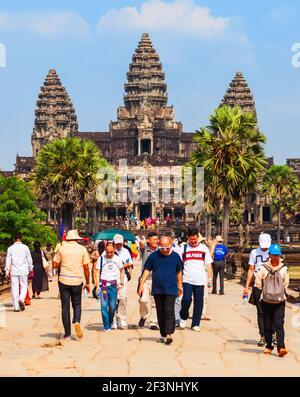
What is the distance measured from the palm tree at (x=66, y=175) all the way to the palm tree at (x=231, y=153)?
339 inches

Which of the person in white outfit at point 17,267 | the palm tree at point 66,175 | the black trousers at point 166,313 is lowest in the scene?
the black trousers at point 166,313

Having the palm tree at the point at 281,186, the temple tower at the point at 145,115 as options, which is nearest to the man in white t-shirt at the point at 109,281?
the palm tree at the point at 281,186

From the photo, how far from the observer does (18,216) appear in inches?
1987

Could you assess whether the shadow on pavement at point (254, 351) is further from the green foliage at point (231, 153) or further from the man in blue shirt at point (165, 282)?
the green foliage at point (231, 153)

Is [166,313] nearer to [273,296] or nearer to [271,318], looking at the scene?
[271,318]

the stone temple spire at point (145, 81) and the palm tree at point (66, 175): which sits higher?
the stone temple spire at point (145, 81)

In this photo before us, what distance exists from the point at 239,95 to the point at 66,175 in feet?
363

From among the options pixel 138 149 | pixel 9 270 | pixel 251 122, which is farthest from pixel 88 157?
pixel 138 149

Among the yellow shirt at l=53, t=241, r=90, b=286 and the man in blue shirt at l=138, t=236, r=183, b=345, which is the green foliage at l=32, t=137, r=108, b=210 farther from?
the man in blue shirt at l=138, t=236, r=183, b=345

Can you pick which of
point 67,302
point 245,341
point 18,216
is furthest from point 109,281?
point 18,216

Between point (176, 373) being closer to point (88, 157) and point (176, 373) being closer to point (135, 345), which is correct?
point (135, 345)

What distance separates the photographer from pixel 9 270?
21.5 meters

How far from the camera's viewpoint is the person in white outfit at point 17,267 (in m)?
21.3

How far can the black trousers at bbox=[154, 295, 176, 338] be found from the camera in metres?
15.7
